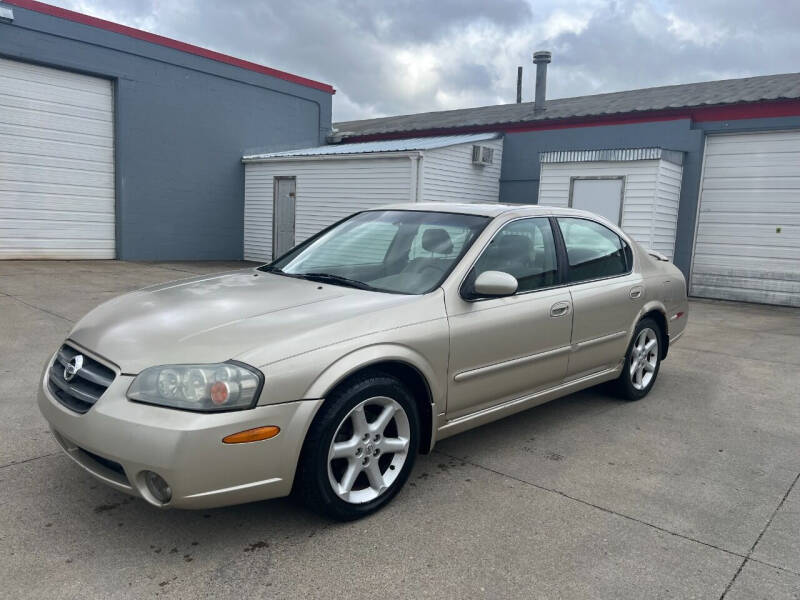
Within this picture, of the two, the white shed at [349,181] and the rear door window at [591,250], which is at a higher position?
the white shed at [349,181]

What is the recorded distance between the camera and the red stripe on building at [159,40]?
12.3m

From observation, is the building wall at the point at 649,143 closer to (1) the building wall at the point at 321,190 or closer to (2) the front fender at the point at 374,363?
(1) the building wall at the point at 321,190

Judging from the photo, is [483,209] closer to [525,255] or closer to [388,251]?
[525,255]

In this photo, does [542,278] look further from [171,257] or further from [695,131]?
[171,257]

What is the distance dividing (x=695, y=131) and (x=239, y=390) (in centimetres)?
1225

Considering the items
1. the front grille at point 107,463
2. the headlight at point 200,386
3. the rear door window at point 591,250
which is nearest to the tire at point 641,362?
the rear door window at point 591,250

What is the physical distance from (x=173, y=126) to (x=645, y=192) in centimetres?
1071

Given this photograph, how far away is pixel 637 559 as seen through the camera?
268 cm

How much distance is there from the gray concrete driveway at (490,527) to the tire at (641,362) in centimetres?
33

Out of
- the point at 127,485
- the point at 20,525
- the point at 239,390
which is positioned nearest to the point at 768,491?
the point at 239,390

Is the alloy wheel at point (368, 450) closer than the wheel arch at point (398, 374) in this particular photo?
No

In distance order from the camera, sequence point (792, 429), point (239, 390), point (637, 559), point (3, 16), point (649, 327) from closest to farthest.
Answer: point (239, 390)
point (637, 559)
point (792, 429)
point (649, 327)
point (3, 16)

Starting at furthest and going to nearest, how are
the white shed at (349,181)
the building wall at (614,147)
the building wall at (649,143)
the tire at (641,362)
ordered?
1. the white shed at (349,181)
2. the building wall at (614,147)
3. the building wall at (649,143)
4. the tire at (641,362)

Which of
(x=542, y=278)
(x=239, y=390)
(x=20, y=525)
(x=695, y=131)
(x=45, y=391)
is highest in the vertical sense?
(x=695, y=131)
